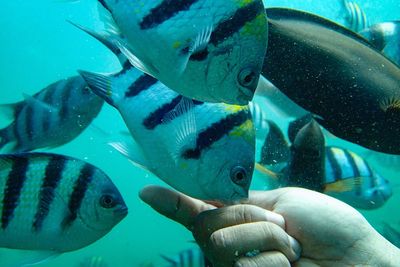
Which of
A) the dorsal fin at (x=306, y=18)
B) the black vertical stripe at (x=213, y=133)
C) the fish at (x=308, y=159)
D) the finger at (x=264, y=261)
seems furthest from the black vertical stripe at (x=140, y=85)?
the fish at (x=308, y=159)

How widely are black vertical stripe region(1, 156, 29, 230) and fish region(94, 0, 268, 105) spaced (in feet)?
3.85

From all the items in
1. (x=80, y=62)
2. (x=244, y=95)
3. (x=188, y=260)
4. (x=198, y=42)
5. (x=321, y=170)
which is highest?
(x=198, y=42)

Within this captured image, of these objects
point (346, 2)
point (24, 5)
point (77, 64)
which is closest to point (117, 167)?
point (77, 64)

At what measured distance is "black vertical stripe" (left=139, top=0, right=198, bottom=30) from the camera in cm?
115

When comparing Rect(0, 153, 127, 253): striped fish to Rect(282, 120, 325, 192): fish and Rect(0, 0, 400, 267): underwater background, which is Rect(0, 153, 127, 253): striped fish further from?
Rect(0, 0, 400, 267): underwater background

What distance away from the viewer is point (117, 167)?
210 feet

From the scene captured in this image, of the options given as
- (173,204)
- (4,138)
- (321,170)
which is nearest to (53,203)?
(173,204)

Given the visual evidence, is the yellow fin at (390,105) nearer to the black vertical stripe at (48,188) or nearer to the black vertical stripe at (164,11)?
the black vertical stripe at (164,11)

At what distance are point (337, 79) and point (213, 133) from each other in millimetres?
550

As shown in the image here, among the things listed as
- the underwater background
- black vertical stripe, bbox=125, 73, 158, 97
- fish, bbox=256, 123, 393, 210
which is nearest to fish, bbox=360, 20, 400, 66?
fish, bbox=256, 123, 393, 210

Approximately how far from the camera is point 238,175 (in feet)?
5.50

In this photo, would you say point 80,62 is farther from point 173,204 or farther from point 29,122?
point 173,204

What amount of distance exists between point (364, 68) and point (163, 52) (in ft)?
2.93

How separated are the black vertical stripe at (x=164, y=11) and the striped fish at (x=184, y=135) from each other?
43 centimetres
